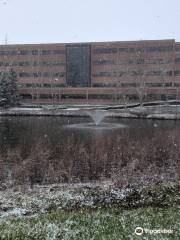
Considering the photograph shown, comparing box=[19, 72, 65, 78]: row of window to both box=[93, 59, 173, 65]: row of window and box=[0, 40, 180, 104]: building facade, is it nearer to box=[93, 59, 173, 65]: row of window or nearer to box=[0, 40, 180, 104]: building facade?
box=[0, 40, 180, 104]: building facade

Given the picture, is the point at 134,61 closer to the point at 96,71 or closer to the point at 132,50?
the point at 132,50

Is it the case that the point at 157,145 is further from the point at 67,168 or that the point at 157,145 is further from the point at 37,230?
the point at 37,230

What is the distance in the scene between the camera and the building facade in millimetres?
84562

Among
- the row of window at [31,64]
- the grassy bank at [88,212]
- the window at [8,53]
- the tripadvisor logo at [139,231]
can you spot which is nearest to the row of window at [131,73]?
the row of window at [31,64]

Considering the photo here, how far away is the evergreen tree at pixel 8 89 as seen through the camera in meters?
73.3

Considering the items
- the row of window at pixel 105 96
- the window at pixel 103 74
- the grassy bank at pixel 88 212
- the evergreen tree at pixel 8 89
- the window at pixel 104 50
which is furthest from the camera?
the window at pixel 103 74

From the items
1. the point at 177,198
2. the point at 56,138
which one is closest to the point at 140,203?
the point at 177,198

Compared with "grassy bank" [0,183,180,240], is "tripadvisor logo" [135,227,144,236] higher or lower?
higher

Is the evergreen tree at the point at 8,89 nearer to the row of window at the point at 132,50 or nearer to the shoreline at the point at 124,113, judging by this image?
the shoreline at the point at 124,113

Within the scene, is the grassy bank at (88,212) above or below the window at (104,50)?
below

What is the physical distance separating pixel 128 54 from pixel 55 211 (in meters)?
79.2

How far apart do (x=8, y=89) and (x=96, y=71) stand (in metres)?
24.2

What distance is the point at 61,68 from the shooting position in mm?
90938

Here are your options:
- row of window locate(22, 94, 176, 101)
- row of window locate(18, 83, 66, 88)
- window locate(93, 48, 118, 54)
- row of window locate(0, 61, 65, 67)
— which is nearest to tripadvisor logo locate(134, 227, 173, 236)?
row of window locate(22, 94, 176, 101)
